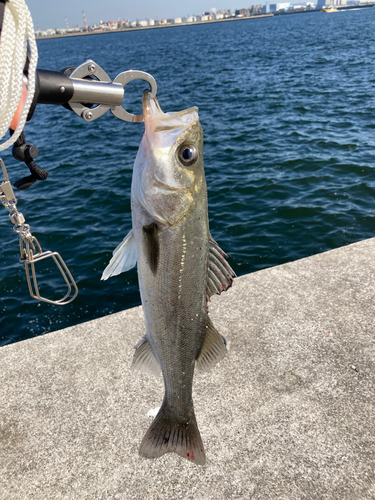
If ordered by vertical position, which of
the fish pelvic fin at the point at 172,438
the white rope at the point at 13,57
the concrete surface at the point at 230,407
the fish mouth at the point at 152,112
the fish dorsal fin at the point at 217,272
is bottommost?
the concrete surface at the point at 230,407

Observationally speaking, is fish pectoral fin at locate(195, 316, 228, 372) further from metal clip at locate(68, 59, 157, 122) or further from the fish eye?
metal clip at locate(68, 59, 157, 122)

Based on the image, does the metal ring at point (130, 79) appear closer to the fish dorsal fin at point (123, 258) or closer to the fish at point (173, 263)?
the fish at point (173, 263)

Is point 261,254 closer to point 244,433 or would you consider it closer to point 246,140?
point 244,433

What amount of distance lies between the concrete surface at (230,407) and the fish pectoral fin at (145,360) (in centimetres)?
102

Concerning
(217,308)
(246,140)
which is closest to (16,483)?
(217,308)

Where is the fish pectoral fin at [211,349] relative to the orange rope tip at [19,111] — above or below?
below

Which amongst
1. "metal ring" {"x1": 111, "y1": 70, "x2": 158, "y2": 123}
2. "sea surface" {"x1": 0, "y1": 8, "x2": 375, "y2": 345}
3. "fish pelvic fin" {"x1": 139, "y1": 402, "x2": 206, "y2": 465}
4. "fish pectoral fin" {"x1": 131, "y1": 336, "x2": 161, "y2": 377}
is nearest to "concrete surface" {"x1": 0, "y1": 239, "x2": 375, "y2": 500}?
"fish pelvic fin" {"x1": 139, "y1": 402, "x2": 206, "y2": 465}

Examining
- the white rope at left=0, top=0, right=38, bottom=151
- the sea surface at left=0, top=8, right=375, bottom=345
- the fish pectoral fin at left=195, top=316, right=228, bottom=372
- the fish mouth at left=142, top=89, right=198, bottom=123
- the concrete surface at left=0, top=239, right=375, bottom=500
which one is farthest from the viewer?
the sea surface at left=0, top=8, right=375, bottom=345

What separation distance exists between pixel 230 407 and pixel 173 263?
1910 millimetres

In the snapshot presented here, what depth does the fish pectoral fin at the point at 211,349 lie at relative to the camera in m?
2.56

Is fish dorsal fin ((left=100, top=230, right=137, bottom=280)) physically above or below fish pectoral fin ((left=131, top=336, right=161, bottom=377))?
above

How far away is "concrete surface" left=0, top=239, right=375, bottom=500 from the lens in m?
2.92

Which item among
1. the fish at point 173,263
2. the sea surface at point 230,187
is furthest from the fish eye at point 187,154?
the sea surface at point 230,187

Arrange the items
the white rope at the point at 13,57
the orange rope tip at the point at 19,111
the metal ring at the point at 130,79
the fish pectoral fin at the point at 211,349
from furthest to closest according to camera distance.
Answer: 1. the fish pectoral fin at the point at 211,349
2. the metal ring at the point at 130,79
3. the orange rope tip at the point at 19,111
4. the white rope at the point at 13,57
